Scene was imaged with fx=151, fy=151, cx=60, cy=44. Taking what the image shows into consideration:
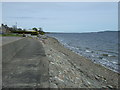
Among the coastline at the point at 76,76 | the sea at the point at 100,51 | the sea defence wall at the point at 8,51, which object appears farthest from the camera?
the sea at the point at 100,51

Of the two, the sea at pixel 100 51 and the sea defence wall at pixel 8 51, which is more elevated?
the sea defence wall at pixel 8 51

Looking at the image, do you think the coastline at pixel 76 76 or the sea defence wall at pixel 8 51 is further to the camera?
the sea defence wall at pixel 8 51

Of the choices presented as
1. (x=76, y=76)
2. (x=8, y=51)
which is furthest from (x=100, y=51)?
(x=8, y=51)

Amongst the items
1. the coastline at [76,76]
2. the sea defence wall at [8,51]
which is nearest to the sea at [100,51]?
the coastline at [76,76]

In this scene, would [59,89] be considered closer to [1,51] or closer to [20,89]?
[20,89]

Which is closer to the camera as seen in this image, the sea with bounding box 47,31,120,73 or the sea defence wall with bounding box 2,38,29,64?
the sea defence wall with bounding box 2,38,29,64

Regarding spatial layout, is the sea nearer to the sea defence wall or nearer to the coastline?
the coastline

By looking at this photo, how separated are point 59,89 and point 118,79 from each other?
6388 mm

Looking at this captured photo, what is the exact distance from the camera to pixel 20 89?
14.1 ft

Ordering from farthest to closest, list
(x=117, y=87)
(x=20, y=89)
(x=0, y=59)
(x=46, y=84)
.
Result: (x=117, y=87), (x=0, y=59), (x=46, y=84), (x=20, y=89)

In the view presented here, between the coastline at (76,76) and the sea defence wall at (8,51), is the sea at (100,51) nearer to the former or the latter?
the coastline at (76,76)

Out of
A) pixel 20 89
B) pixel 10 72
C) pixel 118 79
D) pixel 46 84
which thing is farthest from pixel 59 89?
→ pixel 118 79

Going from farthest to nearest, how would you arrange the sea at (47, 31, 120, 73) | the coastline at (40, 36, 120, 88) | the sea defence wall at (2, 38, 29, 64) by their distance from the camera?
the sea at (47, 31, 120, 73) < the sea defence wall at (2, 38, 29, 64) < the coastline at (40, 36, 120, 88)

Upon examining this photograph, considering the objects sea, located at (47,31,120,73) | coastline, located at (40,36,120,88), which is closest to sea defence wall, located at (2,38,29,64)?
coastline, located at (40,36,120,88)
